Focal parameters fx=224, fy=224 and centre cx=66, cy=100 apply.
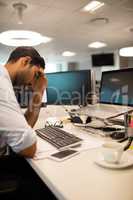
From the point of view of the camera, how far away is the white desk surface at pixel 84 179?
2.20 ft

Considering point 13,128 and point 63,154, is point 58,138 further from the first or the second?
point 13,128

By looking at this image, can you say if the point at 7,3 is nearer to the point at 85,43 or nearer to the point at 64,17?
the point at 64,17

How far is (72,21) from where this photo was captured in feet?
15.5

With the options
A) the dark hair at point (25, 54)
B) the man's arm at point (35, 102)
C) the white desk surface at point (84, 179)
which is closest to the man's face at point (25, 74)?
the dark hair at point (25, 54)

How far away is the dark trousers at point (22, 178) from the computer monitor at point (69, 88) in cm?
96

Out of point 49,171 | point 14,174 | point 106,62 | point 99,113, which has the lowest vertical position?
point 14,174

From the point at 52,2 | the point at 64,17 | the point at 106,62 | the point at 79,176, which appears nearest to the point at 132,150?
the point at 79,176

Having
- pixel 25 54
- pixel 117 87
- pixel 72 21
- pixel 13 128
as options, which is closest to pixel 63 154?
pixel 13 128

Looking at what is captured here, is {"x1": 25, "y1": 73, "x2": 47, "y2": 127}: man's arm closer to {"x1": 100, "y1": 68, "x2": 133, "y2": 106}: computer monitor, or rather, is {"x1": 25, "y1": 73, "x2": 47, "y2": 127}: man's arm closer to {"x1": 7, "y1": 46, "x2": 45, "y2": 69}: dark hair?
{"x1": 7, "y1": 46, "x2": 45, "y2": 69}: dark hair

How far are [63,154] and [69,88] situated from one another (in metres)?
1.16

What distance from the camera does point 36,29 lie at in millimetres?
5277

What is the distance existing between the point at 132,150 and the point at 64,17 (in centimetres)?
386

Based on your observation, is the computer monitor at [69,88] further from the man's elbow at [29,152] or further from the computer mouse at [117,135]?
the man's elbow at [29,152]

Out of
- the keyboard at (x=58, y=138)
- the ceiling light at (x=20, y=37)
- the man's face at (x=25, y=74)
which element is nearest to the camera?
the keyboard at (x=58, y=138)
